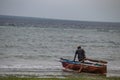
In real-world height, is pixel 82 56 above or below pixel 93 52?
above

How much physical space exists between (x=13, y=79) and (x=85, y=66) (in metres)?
4.52

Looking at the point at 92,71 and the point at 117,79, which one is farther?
the point at 92,71

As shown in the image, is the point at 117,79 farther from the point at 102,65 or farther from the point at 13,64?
the point at 13,64

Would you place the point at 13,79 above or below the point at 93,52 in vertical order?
above

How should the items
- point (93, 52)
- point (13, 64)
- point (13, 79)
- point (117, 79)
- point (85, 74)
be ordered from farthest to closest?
point (93, 52), point (13, 64), point (85, 74), point (117, 79), point (13, 79)

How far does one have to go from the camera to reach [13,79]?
10492mm

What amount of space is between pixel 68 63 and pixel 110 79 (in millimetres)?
3236

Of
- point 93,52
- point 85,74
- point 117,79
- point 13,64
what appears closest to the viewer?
point 117,79

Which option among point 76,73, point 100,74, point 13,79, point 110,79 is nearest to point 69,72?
point 76,73

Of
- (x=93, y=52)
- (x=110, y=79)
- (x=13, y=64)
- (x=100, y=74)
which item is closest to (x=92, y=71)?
(x=100, y=74)

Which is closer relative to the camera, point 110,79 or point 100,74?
point 110,79

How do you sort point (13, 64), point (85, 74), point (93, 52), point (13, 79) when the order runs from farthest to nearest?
point (93, 52) → point (13, 64) → point (85, 74) → point (13, 79)

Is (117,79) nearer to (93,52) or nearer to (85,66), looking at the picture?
(85,66)

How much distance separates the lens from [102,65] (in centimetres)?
1439
